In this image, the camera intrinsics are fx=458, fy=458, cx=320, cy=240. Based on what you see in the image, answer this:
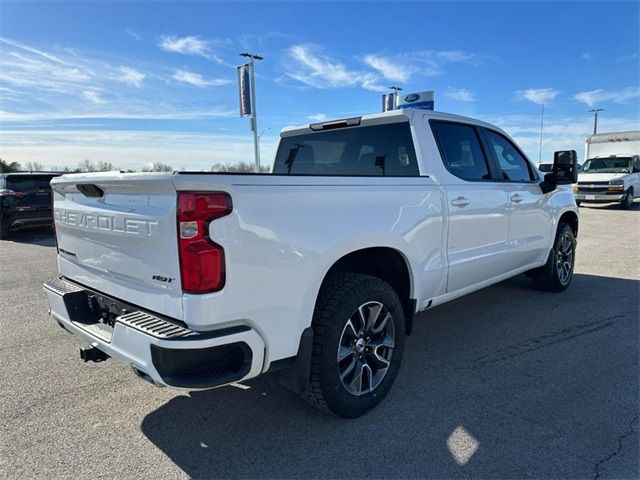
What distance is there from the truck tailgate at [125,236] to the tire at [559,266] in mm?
4682

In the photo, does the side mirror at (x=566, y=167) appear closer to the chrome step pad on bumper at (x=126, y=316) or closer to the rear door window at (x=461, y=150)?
the rear door window at (x=461, y=150)

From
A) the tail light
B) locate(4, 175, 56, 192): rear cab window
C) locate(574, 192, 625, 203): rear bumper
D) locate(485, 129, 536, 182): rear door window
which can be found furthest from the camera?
locate(574, 192, 625, 203): rear bumper

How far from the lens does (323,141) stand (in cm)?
418

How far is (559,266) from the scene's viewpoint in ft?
18.2

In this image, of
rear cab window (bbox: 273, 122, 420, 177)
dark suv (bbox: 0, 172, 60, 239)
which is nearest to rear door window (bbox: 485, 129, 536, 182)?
rear cab window (bbox: 273, 122, 420, 177)

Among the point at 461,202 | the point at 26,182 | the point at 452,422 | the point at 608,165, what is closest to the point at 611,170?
the point at 608,165

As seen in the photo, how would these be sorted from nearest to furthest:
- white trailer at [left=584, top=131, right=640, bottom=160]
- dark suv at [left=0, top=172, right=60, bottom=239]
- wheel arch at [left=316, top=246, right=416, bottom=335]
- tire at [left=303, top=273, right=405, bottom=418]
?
tire at [left=303, top=273, right=405, bottom=418], wheel arch at [left=316, top=246, right=416, bottom=335], dark suv at [left=0, top=172, right=60, bottom=239], white trailer at [left=584, top=131, right=640, bottom=160]

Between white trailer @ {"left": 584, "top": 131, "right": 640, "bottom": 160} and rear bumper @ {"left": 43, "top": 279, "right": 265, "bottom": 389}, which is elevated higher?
white trailer @ {"left": 584, "top": 131, "right": 640, "bottom": 160}

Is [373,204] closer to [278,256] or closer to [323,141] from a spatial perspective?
[278,256]

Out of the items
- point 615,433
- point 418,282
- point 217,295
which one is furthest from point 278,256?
point 615,433

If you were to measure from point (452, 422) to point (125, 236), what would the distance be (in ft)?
7.10

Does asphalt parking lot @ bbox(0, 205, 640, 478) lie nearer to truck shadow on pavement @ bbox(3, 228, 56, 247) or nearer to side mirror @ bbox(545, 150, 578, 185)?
side mirror @ bbox(545, 150, 578, 185)

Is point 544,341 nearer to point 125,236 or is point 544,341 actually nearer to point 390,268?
point 390,268

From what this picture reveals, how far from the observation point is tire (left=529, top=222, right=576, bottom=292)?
541 centimetres
